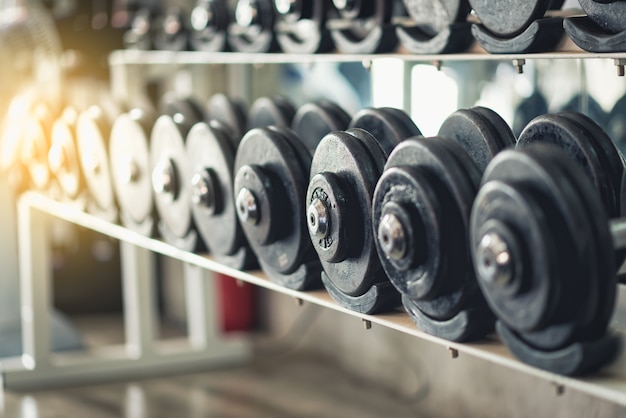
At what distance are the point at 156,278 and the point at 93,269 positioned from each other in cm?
29

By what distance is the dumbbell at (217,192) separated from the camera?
192 centimetres

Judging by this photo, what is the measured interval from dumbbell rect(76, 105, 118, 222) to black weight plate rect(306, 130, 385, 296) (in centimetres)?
114

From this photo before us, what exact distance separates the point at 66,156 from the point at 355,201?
A: 153 centimetres

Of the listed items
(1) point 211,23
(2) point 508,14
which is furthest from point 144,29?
(2) point 508,14

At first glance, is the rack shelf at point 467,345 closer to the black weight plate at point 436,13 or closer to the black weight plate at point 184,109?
the black weight plate at point 184,109

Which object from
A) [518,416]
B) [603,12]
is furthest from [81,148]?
[603,12]

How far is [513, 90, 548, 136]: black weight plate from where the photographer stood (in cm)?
233

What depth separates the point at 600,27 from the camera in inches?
50.8

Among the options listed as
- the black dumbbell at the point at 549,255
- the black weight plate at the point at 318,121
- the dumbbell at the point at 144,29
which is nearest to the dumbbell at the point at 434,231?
the black dumbbell at the point at 549,255

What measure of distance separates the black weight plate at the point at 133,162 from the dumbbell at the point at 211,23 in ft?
0.86

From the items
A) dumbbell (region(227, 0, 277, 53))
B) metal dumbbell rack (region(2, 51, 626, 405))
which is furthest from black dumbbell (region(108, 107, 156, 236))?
dumbbell (region(227, 0, 277, 53))

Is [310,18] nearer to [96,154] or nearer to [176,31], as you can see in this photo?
[176,31]

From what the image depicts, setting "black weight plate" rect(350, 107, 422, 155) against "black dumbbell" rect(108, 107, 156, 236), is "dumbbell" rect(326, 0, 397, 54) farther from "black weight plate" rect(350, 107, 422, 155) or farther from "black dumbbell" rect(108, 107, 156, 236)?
"black dumbbell" rect(108, 107, 156, 236)

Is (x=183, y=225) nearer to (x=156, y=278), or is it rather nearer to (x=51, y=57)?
(x=51, y=57)
